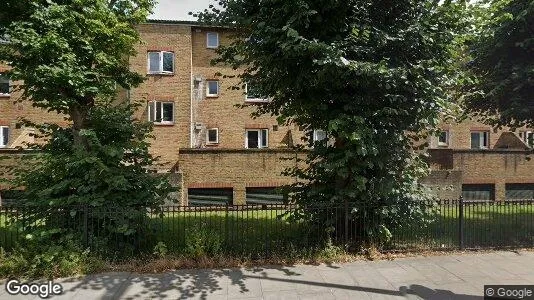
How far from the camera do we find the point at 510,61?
8.95m

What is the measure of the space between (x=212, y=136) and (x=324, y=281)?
48.6ft

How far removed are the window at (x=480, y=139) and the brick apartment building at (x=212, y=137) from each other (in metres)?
0.81

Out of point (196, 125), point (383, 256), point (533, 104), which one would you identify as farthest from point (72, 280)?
point (196, 125)

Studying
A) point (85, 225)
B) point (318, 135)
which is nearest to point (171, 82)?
point (318, 135)

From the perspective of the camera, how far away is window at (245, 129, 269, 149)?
2002 centimetres

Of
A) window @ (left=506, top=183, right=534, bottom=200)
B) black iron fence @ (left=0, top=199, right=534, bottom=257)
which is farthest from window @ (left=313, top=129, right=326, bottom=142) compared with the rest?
window @ (left=506, top=183, right=534, bottom=200)

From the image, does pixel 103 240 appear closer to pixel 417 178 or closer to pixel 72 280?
pixel 72 280

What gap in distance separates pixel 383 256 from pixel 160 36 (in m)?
16.8

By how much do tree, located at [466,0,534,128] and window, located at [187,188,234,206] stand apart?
34.5 feet

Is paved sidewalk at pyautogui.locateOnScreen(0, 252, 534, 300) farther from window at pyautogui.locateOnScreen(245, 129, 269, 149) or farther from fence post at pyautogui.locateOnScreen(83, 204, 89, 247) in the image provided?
window at pyautogui.locateOnScreen(245, 129, 269, 149)

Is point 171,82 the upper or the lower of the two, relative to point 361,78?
upper

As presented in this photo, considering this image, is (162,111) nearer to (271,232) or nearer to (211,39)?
(211,39)

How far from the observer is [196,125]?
19.7 meters

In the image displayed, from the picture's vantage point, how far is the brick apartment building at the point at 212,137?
15.7 metres
